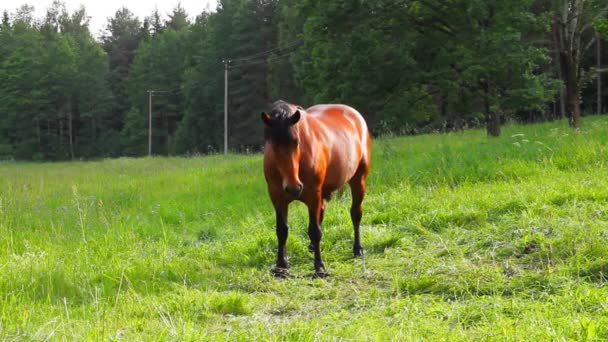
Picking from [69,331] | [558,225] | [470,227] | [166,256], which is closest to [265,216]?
[166,256]

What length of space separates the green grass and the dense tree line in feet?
15.6

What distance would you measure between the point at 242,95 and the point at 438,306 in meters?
43.7

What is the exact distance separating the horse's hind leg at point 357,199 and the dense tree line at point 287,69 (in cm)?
619

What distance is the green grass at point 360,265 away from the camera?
309 centimetres

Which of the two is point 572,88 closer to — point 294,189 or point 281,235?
point 281,235

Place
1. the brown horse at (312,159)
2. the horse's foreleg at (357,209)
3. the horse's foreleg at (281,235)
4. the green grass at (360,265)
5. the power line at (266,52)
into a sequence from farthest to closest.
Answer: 1. the power line at (266,52)
2. the horse's foreleg at (357,209)
3. the horse's foreleg at (281,235)
4. the brown horse at (312,159)
5. the green grass at (360,265)

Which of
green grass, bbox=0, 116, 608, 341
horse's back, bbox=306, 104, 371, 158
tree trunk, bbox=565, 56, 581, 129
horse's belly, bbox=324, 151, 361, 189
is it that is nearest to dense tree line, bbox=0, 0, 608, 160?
tree trunk, bbox=565, 56, 581, 129

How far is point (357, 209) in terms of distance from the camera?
5.68 metres

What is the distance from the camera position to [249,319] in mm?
3484

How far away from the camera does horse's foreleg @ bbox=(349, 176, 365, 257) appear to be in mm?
5379

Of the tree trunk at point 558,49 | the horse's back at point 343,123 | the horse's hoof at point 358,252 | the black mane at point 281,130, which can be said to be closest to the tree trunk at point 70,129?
the tree trunk at point 558,49

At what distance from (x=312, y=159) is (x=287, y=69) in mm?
36714

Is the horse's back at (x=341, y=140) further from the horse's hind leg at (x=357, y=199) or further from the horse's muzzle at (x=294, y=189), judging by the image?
the horse's muzzle at (x=294, y=189)

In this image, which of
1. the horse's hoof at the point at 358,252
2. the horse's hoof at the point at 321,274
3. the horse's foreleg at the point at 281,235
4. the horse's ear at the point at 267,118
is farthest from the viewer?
the horse's hoof at the point at 358,252
